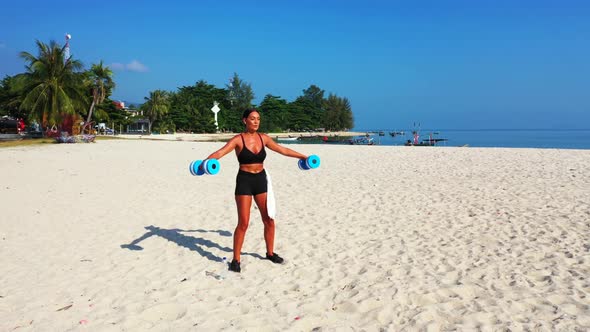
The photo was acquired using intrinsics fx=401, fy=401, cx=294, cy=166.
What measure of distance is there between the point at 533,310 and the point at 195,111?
264 feet

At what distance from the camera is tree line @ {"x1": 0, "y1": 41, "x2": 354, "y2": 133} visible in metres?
33.4

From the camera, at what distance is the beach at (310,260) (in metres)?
3.84

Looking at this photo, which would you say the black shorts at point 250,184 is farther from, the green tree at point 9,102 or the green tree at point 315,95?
the green tree at point 315,95

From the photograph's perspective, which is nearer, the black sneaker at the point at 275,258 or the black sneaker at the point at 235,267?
the black sneaker at the point at 235,267

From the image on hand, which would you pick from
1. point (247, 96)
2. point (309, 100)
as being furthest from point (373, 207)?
point (309, 100)

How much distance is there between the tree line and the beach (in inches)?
1045

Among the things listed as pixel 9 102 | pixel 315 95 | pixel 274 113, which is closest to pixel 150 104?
pixel 9 102

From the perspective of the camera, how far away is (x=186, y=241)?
6516 millimetres

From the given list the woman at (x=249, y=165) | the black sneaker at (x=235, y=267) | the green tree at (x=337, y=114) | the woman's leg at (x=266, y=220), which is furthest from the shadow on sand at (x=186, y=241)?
the green tree at (x=337, y=114)

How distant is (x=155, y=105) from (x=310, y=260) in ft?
240

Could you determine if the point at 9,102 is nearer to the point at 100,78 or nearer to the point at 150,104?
the point at 100,78

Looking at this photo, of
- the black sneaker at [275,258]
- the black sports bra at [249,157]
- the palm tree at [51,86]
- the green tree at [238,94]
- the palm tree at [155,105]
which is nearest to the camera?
the black sports bra at [249,157]

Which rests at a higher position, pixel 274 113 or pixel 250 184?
pixel 274 113

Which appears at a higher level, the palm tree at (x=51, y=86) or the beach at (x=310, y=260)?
the palm tree at (x=51, y=86)
